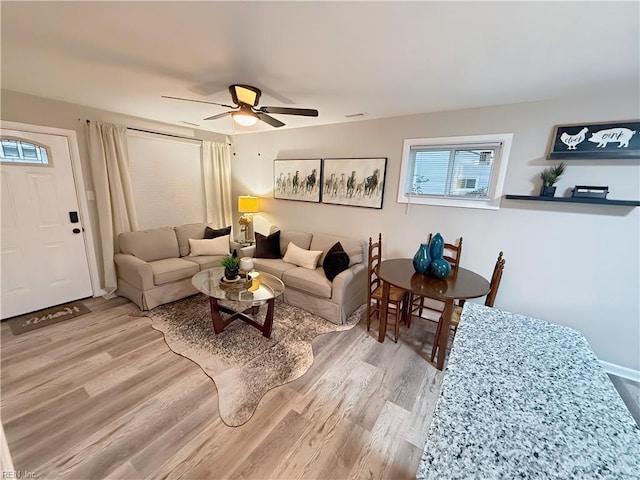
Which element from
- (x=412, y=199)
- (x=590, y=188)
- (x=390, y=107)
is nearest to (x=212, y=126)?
(x=390, y=107)

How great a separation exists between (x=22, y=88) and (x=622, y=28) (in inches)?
185

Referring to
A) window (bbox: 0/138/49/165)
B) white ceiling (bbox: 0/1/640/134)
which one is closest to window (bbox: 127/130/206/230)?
window (bbox: 0/138/49/165)

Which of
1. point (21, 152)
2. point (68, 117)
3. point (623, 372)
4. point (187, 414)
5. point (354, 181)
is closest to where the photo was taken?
point (187, 414)

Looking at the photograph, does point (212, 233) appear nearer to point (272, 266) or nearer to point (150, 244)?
point (150, 244)

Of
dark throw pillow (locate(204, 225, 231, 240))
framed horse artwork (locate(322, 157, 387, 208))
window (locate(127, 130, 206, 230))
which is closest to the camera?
framed horse artwork (locate(322, 157, 387, 208))

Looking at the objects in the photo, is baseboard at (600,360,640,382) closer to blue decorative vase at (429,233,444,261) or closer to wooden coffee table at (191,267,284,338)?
blue decorative vase at (429,233,444,261)

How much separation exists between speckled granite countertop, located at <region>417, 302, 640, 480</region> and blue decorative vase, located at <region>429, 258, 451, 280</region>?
135cm

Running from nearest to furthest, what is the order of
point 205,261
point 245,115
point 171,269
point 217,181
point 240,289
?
point 245,115 → point 240,289 → point 171,269 → point 205,261 → point 217,181

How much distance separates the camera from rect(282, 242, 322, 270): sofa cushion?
3462 mm

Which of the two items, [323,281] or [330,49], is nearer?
[330,49]

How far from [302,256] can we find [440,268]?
176 centimetres

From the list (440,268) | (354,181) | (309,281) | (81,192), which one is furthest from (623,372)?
(81,192)

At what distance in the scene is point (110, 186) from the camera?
3.38m

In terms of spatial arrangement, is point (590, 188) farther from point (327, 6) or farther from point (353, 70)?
point (327, 6)
